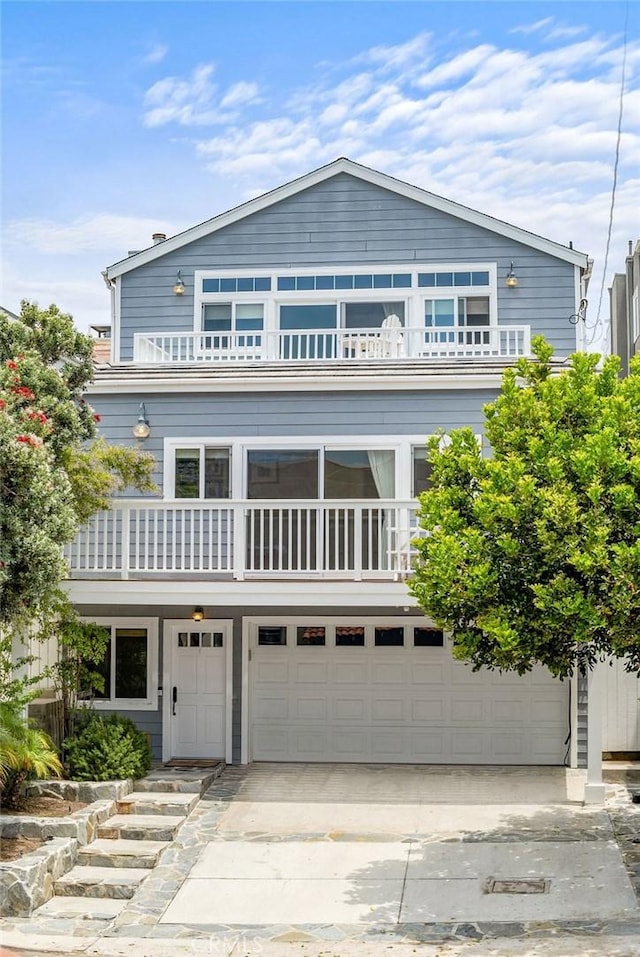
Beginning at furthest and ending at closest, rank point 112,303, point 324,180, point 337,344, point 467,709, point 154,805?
point 112,303, point 324,180, point 337,344, point 467,709, point 154,805

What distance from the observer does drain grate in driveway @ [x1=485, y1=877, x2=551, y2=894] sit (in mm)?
11445

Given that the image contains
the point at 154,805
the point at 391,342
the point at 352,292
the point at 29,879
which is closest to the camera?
the point at 29,879

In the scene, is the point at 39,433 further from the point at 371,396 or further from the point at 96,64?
the point at 371,396

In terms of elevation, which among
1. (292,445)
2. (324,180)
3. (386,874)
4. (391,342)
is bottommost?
(386,874)

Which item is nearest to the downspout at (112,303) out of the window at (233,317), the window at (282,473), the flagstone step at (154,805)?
the window at (233,317)

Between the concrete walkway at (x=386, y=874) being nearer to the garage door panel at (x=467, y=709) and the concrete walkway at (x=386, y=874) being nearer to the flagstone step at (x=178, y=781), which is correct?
the flagstone step at (x=178, y=781)

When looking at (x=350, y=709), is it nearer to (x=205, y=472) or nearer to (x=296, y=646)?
(x=296, y=646)

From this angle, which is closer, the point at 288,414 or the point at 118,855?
the point at 118,855

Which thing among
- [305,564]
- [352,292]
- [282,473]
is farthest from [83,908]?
[352,292]

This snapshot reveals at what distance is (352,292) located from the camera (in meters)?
18.9

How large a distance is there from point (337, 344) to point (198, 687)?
20.4ft

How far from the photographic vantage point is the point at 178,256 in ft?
63.4

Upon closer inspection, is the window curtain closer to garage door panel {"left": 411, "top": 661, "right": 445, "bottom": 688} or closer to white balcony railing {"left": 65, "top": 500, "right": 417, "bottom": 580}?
white balcony railing {"left": 65, "top": 500, "right": 417, "bottom": 580}

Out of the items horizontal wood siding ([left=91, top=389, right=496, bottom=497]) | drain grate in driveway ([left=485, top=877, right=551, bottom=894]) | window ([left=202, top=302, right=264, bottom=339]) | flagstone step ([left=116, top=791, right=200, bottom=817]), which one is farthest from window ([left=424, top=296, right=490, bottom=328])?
drain grate in driveway ([left=485, top=877, right=551, bottom=894])
